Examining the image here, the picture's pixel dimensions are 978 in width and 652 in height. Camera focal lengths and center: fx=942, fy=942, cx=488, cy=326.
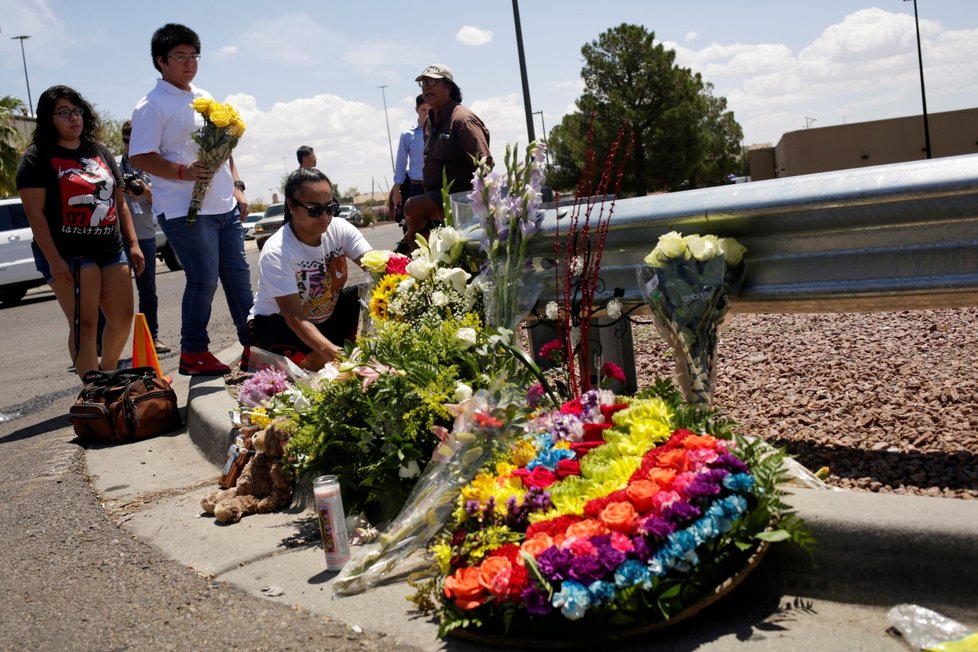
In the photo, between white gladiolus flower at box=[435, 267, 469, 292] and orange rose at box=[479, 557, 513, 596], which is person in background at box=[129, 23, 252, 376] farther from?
orange rose at box=[479, 557, 513, 596]

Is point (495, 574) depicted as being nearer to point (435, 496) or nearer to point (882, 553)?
point (435, 496)

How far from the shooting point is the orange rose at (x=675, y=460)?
2729mm

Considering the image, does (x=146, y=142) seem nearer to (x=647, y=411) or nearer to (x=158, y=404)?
(x=158, y=404)

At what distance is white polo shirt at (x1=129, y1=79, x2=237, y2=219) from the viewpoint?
233 inches

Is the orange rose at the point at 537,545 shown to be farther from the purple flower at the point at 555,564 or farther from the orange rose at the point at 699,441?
the orange rose at the point at 699,441

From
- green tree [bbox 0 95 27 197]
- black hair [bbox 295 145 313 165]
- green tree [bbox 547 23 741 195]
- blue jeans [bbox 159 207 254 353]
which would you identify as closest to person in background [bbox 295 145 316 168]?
black hair [bbox 295 145 313 165]

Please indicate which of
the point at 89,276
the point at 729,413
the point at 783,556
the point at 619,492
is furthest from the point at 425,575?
the point at 89,276

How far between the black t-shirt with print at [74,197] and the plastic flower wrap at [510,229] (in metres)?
3.15

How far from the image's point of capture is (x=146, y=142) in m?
5.93

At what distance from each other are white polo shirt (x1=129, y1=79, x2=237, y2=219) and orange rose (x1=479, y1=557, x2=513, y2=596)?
408 cm

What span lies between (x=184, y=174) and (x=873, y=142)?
157 ft

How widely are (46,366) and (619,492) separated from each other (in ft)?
25.6

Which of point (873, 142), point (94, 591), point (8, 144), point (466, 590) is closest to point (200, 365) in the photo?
point (94, 591)

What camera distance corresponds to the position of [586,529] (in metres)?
2.63
